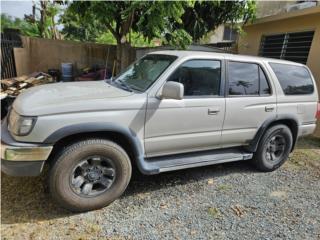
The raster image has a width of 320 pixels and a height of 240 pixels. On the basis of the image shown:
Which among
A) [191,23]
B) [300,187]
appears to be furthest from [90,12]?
[300,187]

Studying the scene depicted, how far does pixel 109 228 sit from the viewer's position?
2885 millimetres

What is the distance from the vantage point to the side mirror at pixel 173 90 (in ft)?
10.3

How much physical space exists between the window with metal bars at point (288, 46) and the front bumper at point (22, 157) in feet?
23.6

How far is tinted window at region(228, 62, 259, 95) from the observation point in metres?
3.89

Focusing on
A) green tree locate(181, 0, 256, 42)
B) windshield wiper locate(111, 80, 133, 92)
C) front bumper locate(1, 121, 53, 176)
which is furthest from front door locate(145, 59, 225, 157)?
green tree locate(181, 0, 256, 42)

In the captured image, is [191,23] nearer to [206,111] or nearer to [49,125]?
[206,111]

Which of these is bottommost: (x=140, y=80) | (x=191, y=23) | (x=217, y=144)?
(x=217, y=144)

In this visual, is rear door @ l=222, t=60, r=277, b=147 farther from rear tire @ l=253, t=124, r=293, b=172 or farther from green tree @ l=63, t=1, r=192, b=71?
green tree @ l=63, t=1, r=192, b=71

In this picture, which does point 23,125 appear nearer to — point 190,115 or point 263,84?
point 190,115

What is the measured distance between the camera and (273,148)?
14.9 ft

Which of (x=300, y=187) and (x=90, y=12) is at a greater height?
(x=90, y=12)

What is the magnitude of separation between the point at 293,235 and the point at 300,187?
132 cm

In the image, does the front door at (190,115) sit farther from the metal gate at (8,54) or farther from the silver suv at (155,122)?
the metal gate at (8,54)

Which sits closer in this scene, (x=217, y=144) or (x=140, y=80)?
(x=140, y=80)
